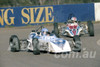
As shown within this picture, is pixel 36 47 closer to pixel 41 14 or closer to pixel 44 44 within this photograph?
pixel 44 44

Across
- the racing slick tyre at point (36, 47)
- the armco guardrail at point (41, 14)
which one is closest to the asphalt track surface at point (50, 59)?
the racing slick tyre at point (36, 47)

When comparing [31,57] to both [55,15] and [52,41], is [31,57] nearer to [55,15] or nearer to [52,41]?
[52,41]

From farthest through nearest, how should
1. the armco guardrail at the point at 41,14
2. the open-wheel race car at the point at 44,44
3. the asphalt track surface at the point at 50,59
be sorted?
the armco guardrail at the point at 41,14 → the open-wheel race car at the point at 44,44 → the asphalt track surface at the point at 50,59

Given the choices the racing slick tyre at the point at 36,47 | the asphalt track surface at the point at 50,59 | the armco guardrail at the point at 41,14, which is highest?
the armco guardrail at the point at 41,14

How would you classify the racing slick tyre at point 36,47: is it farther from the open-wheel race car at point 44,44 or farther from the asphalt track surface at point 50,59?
the asphalt track surface at point 50,59

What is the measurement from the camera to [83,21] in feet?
93.6

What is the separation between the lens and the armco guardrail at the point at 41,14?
87.8 ft

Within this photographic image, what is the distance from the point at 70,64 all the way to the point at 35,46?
2.33m

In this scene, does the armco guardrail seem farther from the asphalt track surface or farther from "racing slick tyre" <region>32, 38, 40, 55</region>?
"racing slick tyre" <region>32, 38, 40, 55</region>

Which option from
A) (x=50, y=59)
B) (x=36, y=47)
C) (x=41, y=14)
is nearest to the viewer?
(x=50, y=59)

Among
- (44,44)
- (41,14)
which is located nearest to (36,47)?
(44,44)

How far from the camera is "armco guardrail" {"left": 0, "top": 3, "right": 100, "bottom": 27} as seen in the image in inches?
1053

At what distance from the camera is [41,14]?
90.5ft

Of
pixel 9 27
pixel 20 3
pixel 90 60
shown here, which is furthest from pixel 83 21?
pixel 90 60
